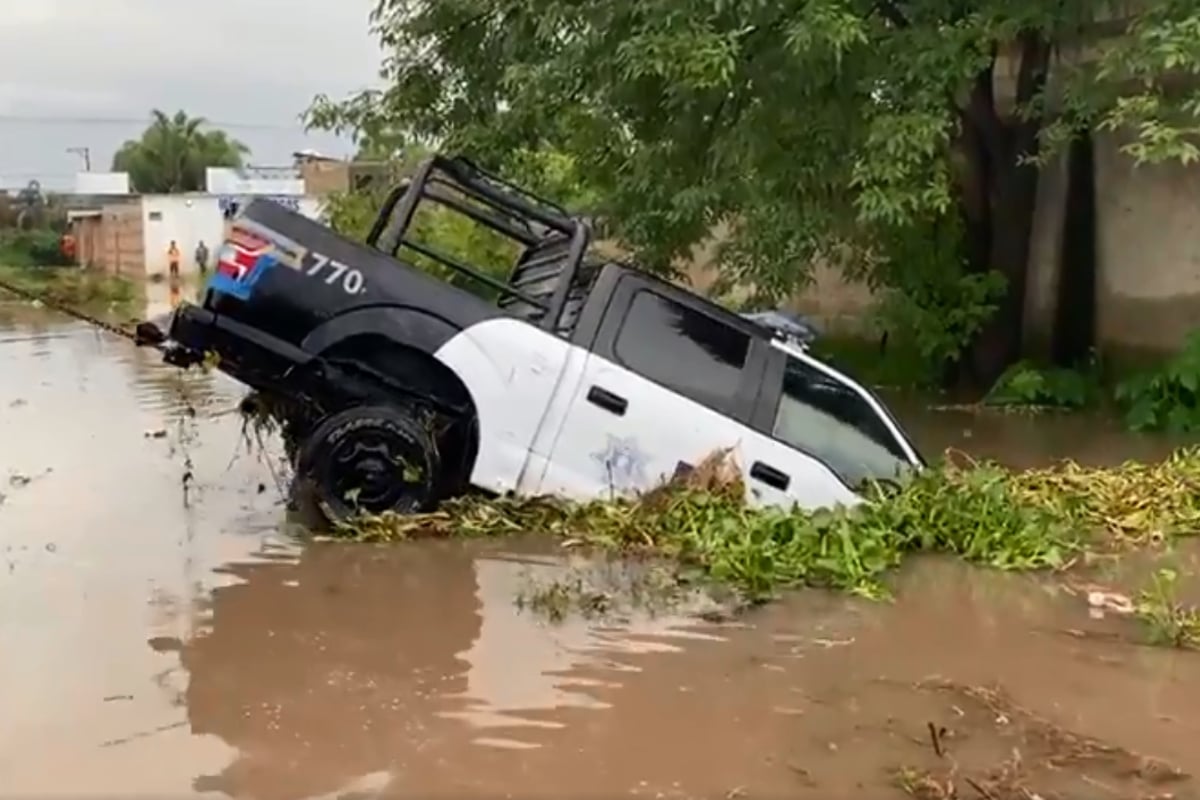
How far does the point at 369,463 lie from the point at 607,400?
128 centimetres

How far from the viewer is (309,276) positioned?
25.8 ft

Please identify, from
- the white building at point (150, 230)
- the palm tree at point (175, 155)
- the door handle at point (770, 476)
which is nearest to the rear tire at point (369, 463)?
the door handle at point (770, 476)

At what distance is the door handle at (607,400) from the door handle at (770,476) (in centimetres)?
74

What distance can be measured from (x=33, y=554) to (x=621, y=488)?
304cm

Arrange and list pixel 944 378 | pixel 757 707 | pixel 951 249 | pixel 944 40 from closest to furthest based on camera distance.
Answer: pixel 757 707 < pixel 944 40 < pixel 951 249 < pixel 944 378

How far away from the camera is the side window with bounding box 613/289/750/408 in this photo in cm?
797

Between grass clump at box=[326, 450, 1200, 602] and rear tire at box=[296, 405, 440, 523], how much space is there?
0.42 feet

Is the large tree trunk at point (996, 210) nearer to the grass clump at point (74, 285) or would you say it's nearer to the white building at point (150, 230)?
the grass clump at point (74, 285)

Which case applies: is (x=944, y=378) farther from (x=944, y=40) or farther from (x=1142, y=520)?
(x=1142, y=520)

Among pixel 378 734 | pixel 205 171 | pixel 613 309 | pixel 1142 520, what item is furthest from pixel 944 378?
pixel 205 171

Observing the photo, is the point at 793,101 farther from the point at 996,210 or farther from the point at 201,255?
the point at 201,255

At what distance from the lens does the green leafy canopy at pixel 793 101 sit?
1146cm

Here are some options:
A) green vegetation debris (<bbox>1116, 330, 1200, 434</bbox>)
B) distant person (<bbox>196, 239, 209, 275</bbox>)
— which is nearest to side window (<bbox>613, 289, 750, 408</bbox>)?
green vegetation debris (<bbox>1116, 330, 1200, 434</bbox>)

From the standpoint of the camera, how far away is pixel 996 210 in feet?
49.4
